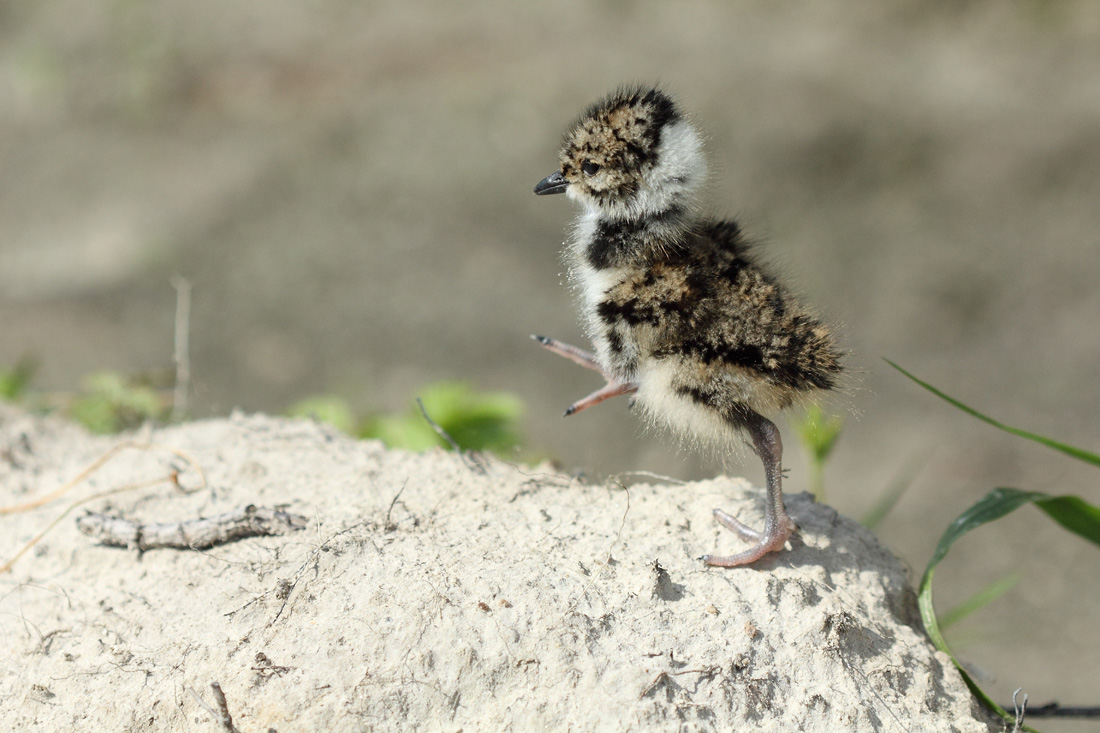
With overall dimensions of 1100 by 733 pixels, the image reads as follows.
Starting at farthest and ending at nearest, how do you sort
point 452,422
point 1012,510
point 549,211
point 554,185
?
point 549,211 → point 452,422 → point 554,185 → point 1012,510

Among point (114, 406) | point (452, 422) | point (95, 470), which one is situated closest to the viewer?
point (95, 470)

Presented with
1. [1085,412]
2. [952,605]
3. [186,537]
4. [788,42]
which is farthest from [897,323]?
[186,537]

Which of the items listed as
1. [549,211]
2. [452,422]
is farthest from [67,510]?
[549,211]

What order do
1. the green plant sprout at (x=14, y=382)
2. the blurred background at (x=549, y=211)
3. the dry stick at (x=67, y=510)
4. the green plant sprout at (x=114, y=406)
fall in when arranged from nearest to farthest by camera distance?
1. the dry stick at (x=67, y=510)
2. the green plant sprout at (x=114, y=406)
3. the green plant sprout at (x=14, y=382)
4. the blurred background at (x=549, y=211)

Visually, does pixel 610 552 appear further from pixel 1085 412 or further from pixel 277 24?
pixel 277 24

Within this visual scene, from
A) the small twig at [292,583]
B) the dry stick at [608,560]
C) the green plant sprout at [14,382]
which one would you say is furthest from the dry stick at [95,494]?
the dry stick at [608,560]

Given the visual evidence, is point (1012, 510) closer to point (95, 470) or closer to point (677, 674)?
point (677, 674)

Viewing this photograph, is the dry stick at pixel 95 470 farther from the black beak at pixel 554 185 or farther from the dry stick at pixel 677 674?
the dry stick at pixel 677 674
